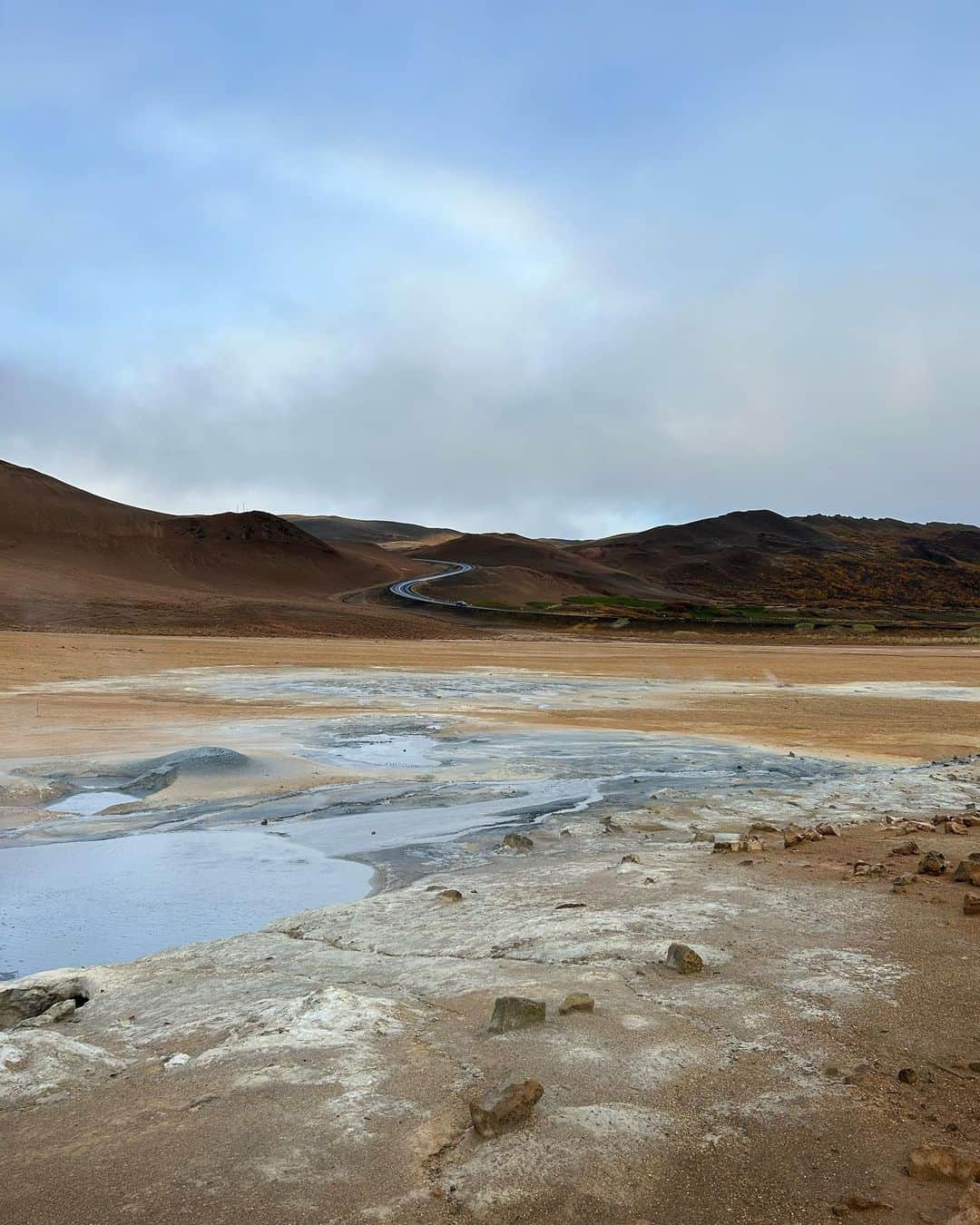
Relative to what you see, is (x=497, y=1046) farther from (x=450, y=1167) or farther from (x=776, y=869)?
(x=776, y=869)

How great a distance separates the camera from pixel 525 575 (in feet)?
314

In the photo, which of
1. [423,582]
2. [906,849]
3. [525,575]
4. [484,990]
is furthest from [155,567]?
[484,990]

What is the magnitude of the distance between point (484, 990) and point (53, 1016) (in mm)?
1910

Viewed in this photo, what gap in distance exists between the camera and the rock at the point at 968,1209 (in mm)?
2650

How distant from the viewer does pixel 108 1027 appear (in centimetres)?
431

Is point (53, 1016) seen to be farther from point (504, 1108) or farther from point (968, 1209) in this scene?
point (968, 1209)

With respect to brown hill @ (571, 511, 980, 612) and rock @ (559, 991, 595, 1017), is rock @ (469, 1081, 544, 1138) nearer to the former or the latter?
rock @ (559, 991, 595, 1017)

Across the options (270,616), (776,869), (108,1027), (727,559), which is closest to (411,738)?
(776,869)

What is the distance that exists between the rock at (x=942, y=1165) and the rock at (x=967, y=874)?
3.30 meters

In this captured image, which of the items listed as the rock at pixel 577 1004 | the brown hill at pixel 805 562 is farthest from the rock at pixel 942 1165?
Answer: the brown hill at pixel 805 562

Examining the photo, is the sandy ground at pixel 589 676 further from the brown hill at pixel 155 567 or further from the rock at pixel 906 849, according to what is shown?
the brown hill at pixel 155 567

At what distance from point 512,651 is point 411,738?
78.4 feet

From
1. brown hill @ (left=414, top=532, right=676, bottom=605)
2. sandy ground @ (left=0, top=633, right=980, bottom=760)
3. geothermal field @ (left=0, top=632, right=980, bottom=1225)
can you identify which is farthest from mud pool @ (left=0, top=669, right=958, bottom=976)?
brown hill @ (left=414, top=532, right=676, bottom=605)

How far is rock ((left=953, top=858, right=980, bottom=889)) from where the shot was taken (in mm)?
6029
